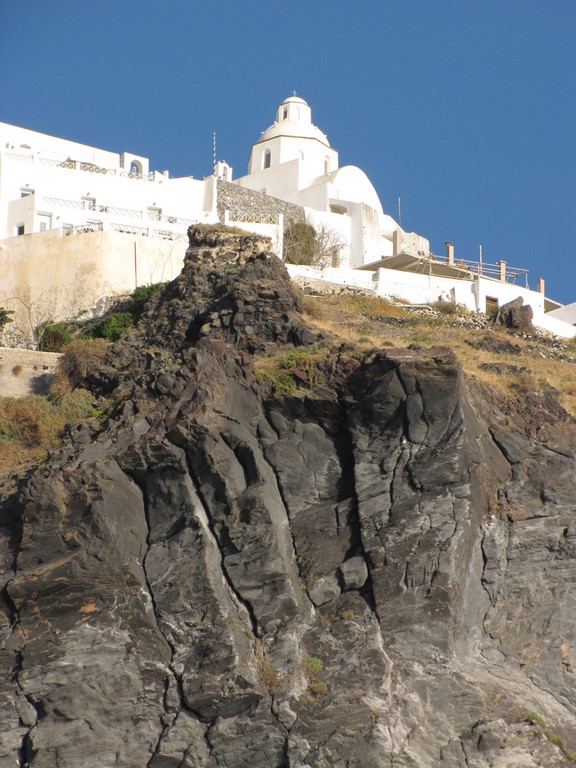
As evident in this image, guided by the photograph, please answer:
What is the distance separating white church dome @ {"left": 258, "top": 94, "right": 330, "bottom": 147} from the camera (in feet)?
237

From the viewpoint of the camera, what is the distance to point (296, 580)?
33.4m

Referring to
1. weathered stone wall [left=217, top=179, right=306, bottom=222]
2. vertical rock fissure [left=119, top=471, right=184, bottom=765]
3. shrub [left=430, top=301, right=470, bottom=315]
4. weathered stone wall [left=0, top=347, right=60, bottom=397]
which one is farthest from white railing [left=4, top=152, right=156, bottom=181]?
vertical rock fissure [left=119, top=471, right=184, bottom=765]

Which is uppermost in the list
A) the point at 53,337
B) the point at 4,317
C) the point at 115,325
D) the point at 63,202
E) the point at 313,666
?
the point at 63,202

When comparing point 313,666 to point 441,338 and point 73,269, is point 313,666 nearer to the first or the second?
point 441,338

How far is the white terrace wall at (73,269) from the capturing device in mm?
54688

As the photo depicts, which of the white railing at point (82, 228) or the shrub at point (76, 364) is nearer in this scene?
the shrub at point (76, 364)

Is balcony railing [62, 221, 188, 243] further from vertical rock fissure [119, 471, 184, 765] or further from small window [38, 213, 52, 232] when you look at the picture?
vertical rock fissure [119, 471, 184, 765]

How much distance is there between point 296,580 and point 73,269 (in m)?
24.8

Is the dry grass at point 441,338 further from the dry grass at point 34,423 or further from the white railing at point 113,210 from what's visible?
the white railing at point 113,210

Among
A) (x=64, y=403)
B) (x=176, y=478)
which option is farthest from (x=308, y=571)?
(x=64, y=403)

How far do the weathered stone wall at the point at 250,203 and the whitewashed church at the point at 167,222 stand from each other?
2.2 inches

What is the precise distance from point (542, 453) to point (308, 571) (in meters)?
6.58

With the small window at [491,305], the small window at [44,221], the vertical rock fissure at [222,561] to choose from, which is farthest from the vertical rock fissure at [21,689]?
the small window at [491,305]

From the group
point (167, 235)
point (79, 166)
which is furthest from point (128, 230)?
point (79, 166)
